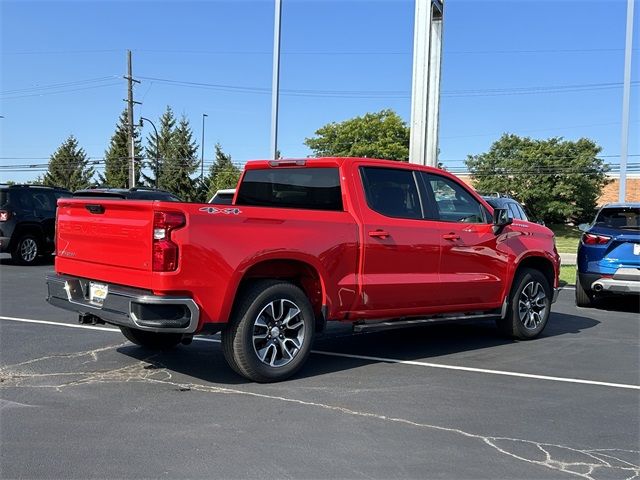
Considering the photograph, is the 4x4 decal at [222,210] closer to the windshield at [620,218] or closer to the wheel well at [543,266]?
the wheel well at [543,266]

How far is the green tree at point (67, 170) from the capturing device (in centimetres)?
6962

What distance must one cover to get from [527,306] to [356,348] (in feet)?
7.39

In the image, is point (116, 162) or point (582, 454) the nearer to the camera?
point (582, 454)

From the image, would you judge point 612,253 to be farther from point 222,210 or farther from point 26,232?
point 26,232

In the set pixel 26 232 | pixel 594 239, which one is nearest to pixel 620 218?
pixel 594 239

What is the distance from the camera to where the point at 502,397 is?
527 centimetres

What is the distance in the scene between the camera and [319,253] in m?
5.57

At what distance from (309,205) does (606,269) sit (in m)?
5.76

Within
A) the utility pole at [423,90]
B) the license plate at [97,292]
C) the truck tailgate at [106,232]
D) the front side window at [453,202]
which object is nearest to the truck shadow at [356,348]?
the license plate at [97,292]

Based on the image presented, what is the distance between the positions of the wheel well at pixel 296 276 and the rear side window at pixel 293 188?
0.74 meters

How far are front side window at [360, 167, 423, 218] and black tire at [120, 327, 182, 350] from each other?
7.96 feet

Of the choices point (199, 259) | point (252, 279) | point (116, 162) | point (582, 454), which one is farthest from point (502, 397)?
point (116, 162)

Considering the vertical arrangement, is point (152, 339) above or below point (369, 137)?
below

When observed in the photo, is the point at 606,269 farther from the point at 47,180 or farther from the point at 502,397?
the point at 47,180
